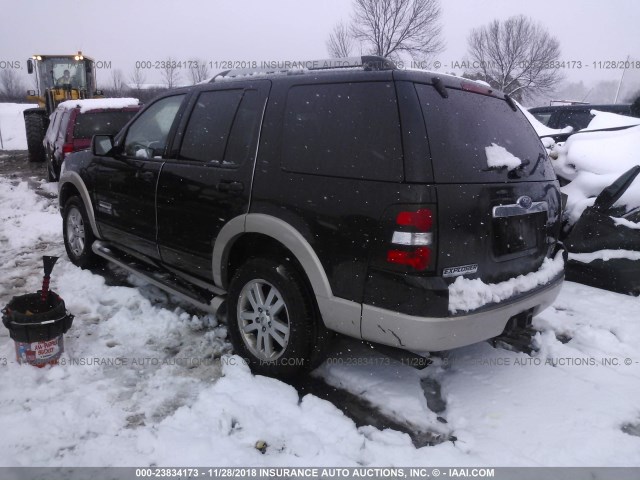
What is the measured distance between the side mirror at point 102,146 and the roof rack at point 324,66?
4.29 feet

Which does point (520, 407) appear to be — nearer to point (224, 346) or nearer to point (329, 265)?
point (329, 265)

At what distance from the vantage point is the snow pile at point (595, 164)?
200 inches

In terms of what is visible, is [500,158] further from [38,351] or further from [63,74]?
[63,74]

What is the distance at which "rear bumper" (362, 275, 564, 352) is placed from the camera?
2.40m

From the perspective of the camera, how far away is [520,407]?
2900mm

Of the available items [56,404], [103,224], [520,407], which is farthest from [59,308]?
[520,407]

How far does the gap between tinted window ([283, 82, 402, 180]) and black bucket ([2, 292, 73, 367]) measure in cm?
184

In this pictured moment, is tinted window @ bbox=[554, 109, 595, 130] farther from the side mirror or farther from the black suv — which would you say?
the side mirror

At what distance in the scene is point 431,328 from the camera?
93.9 inches

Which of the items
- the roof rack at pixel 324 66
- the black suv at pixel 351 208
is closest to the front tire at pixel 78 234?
the black suv at pixel 351 208

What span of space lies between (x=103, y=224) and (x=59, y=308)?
1.59m

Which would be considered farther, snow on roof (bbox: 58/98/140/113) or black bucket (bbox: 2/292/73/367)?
snow on roof (bbox: 58/98/140/113)

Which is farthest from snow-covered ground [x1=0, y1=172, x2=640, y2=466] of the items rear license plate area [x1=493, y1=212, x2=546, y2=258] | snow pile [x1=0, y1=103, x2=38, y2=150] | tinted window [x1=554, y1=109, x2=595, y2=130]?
snow pile [x1=0, y1=103, x2=38, y2=150]

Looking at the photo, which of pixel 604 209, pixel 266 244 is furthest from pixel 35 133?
pixel 604 209
